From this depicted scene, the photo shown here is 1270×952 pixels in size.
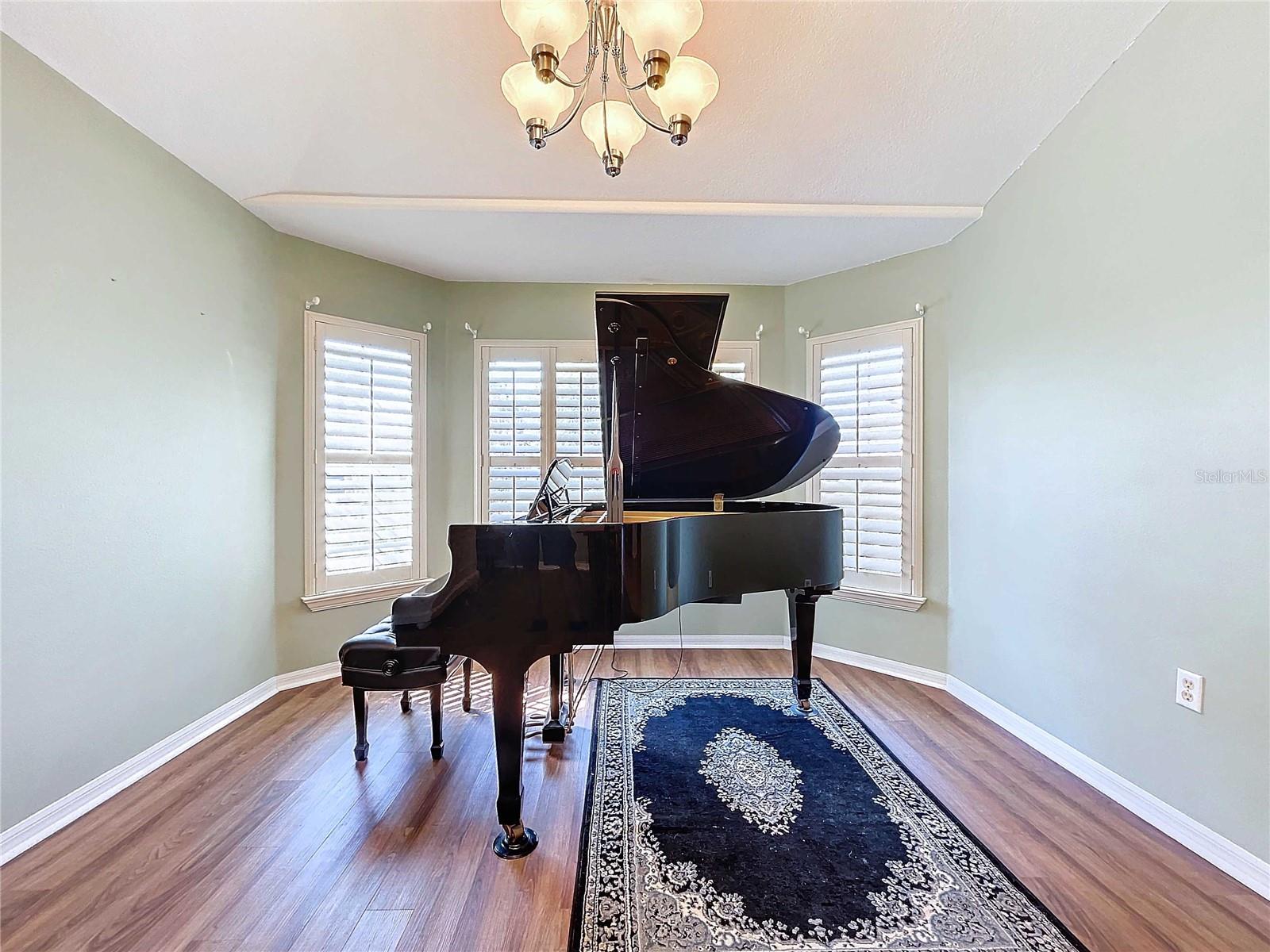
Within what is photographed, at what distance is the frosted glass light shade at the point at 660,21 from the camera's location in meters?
1.31

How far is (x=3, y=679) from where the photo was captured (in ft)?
5.49

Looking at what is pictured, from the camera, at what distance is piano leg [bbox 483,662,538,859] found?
1639 mm

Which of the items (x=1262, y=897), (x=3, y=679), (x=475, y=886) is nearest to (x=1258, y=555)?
(x=1262, y=897)

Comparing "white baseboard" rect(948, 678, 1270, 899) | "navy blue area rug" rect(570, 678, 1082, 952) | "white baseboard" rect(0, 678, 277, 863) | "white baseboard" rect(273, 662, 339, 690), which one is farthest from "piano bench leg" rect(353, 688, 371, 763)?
"white baseboard" rect(948, 678, 1270, 899)

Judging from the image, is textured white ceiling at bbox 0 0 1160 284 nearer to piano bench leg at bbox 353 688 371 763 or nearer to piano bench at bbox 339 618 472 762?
piano bench at bbox 339 618 472 762

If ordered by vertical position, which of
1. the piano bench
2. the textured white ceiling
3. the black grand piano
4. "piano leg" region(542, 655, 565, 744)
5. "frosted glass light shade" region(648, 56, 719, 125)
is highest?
the textured white ceiling

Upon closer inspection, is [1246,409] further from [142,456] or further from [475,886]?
[142,456]

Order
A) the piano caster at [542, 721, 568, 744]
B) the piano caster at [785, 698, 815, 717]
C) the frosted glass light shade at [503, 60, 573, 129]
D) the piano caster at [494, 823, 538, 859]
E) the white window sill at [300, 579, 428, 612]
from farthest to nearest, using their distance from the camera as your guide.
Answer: the white window sill at [300, 579, 428, 612], the piano caster at [785, 698, 815, 717], the piano caster at [542, 721, 568, 744], the piano caster at [494, 823, 538, 859], the frosted glass light shade at [503, 60, 573, 129]

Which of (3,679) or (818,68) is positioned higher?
(818,68)

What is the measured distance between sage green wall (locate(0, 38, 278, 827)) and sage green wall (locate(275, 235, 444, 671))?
186 mm

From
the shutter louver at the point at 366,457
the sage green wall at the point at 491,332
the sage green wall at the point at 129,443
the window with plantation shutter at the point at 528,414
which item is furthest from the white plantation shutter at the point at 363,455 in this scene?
the window with plantation shutter at the point at 528,414

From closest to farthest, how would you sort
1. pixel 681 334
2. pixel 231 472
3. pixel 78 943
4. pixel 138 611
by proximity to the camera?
pixel 78 943
pixel 138 611
pixel 681 334
pixel 231 472

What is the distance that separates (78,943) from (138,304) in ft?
6.90

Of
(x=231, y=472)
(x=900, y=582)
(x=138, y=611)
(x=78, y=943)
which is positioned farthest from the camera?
(x=900, y=582)
